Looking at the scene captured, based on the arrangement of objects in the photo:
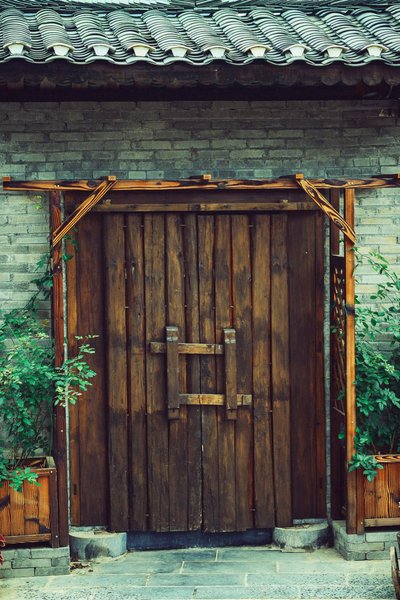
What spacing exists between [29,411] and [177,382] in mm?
1190

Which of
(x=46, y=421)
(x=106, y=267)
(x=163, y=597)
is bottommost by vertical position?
(x=163, y=597)

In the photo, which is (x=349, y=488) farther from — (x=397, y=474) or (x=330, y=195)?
(x=330, y=195)

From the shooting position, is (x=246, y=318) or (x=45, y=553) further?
(x=246, y=318)

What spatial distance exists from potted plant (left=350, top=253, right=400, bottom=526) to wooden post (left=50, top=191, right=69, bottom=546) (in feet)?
7.16

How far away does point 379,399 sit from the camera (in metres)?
8.44

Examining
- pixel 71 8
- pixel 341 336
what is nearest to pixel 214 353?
pixel 341 336

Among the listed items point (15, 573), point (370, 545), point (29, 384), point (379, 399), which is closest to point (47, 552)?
point (15, 573)

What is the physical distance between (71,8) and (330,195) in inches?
102

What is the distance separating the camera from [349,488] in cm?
834

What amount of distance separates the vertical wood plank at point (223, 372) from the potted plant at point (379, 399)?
1.04 m

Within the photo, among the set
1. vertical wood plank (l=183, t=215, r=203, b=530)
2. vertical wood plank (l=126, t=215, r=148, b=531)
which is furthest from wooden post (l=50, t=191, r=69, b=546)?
vertical wood plank (l=183, t=215, r=203, b=530)

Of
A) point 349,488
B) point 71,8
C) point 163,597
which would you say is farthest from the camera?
point 71,8

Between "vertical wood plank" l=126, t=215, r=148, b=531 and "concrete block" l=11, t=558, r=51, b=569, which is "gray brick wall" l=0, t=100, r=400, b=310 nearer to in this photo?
"vertical wood plank" l=126, t=215, r=148, b=531

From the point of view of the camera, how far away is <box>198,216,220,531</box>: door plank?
872cm
